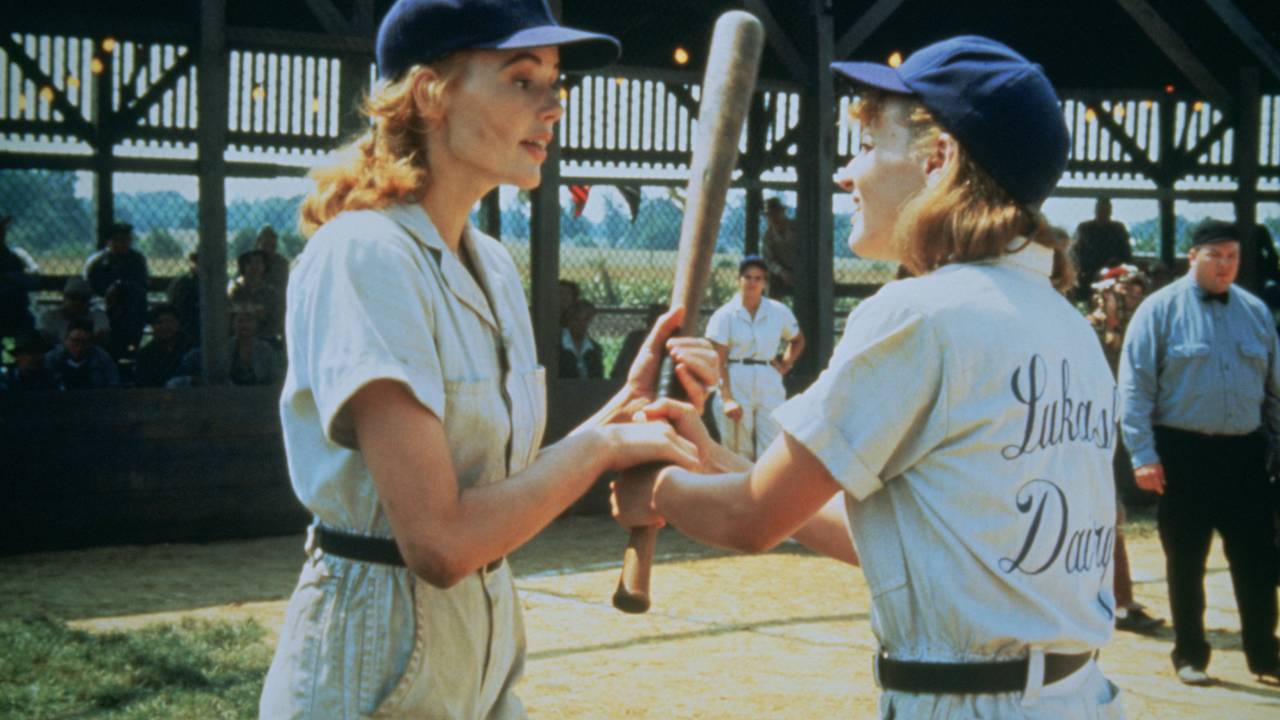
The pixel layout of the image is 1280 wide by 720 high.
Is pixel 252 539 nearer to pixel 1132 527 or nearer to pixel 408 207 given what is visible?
pixel 1132 527

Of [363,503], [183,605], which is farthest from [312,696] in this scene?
[183,605]

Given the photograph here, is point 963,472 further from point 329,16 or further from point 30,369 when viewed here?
point 329,16

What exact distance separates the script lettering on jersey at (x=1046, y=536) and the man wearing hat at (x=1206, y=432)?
16.5 feet

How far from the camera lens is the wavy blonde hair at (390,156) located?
2230 mm

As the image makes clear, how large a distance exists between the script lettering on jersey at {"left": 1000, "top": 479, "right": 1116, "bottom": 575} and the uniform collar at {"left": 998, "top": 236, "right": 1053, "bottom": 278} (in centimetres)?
33

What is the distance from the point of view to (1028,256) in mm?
2240

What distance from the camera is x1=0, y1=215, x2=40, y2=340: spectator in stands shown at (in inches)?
438

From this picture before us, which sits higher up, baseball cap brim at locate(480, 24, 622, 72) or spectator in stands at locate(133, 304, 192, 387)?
baseball cap brim at locate(480, 24, 622, 72)

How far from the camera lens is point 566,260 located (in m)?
20.0

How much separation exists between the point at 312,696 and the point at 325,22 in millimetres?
9374

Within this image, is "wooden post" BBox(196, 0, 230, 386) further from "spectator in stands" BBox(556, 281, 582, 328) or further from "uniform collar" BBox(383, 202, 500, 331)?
"uniform collar" BBox(383, 202, 500, 331)

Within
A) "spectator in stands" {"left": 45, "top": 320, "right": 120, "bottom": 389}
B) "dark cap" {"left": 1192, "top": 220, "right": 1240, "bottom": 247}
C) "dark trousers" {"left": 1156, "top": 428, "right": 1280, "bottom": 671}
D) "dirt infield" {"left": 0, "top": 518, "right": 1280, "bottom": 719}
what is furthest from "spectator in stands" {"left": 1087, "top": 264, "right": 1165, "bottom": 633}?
"spectator in stands" {"left": 45, "top": 320, "right": 120, "bottom": 389}

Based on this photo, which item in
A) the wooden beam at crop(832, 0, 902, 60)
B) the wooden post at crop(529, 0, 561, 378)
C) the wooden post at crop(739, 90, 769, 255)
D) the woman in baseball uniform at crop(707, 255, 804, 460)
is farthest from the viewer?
the wooden post at crop(739, 90, 769, 255)

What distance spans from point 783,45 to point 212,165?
16.0 ft
